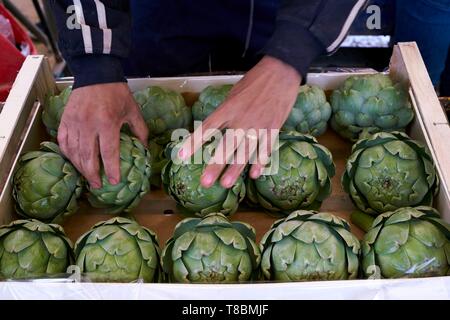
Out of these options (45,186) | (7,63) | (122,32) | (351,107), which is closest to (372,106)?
(351,107)

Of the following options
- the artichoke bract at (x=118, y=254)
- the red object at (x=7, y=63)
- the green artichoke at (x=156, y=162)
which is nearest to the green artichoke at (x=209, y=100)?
the green artichoke at (x=156, y=162)

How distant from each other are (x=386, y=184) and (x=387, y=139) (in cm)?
9

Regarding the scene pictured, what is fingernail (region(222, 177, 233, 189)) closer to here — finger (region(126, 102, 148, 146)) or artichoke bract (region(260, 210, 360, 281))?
artichoke bract (region(260, 210, 360, 281))

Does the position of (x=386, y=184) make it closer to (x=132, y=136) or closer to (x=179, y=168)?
(x=179, y=168)

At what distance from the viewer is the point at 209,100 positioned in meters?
1.05

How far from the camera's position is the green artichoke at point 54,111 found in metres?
1.06

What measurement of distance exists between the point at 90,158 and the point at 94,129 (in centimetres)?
5

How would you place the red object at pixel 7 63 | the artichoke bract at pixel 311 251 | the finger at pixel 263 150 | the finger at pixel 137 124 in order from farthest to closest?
the red object at pixel 7 63, the finger at pixel 137 124, the finger at pixel 263 150, the artichoke bract at pixel 311 251

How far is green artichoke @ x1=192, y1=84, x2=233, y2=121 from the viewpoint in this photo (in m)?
1.05

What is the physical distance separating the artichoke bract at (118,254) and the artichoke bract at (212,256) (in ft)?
0.09

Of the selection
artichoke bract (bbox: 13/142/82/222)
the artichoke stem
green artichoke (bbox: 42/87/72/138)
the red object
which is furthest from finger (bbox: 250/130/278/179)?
the red object

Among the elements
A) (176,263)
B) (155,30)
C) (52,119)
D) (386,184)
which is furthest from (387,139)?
(155,30)

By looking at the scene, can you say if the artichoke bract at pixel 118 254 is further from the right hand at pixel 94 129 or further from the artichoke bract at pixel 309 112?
the artichoke bract at pixel 309 112

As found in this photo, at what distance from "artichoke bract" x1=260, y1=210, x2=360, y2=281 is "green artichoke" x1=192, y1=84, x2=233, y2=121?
34cm
